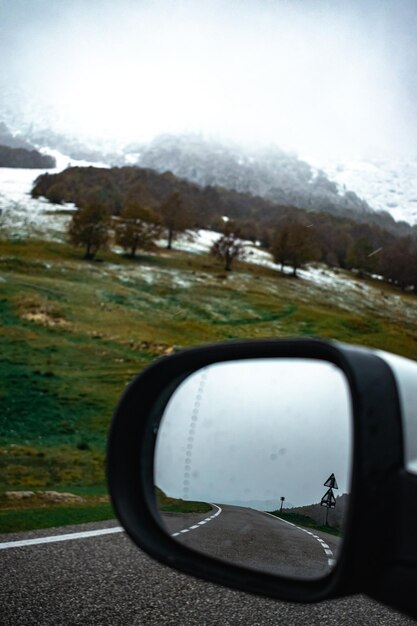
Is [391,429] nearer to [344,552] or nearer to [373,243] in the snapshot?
[344,552]

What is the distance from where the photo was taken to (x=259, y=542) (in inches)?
65.6

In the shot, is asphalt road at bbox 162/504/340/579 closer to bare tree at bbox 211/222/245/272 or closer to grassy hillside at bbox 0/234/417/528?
grassy hillside at bbox 0/234/417/528

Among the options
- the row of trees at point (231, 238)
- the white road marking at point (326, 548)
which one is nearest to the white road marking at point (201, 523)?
the white road marking at point (326, 548)

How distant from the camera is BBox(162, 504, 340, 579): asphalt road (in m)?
1.53

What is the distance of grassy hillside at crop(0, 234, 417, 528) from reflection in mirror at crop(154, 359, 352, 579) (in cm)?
1638

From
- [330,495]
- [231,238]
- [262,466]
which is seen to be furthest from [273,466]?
[231,238]

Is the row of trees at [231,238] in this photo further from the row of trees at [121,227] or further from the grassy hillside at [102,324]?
the grassy hillside at [102,324]

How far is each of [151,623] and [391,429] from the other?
11.5ft

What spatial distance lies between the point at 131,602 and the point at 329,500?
3677mm

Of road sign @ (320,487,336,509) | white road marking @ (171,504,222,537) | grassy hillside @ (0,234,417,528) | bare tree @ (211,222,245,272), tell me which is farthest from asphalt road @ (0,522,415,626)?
bare tree @ (211,222,245,272)

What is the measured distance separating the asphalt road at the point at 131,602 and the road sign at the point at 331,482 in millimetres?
3173

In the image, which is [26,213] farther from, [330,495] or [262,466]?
[330,495]

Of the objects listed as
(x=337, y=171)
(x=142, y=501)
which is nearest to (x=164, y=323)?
(x=142, y=501)

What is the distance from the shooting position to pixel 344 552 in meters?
1.24
